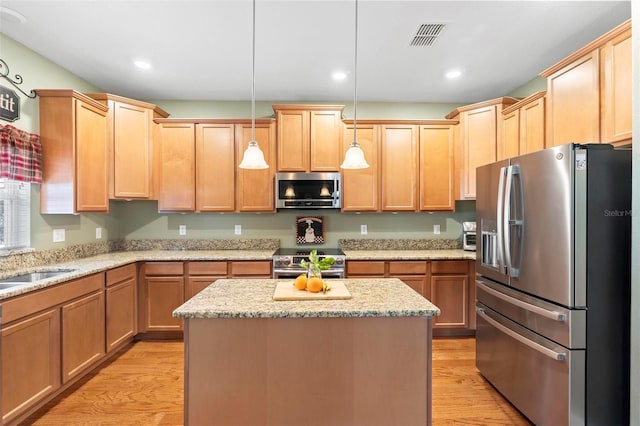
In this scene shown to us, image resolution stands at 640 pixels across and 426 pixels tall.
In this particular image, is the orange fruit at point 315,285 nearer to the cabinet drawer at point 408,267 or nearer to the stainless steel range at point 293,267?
the stainless steel range at point 293,267

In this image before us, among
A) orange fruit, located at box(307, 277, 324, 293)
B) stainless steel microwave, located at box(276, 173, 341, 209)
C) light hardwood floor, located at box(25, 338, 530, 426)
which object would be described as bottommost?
light hardwood floor, located at box(25, 338, 530, 426)

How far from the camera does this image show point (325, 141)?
153 inches

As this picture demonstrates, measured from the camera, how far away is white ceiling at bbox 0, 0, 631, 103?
7.74 ft

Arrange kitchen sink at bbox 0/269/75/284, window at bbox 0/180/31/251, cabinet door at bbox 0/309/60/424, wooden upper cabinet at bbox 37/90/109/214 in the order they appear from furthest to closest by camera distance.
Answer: wooden upper cabinet at bbox 37/90/109/214
window at bbox 0/180/31/251
kitchen sink at bbox 0/269/75/284
cabinet door at bbox 0/309/60/424

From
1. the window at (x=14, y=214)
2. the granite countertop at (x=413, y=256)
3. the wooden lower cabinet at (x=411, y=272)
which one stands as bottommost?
the wooden lower cabinet at (x=411, y=272)

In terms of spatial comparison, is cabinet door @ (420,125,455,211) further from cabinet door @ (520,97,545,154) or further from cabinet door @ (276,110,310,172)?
cabinet door @ (276,110,310,172)

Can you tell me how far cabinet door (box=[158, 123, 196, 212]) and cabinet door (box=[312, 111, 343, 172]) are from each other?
1470mm

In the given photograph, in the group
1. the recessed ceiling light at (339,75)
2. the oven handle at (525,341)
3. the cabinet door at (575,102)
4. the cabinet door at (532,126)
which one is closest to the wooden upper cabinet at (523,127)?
the cabinet door at (532,126)

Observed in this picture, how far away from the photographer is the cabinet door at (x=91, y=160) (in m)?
3.07

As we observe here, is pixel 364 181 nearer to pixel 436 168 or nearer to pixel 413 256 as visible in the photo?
pixel 436 168

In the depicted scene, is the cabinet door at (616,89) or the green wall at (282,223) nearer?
the cabinet door at (616,89)

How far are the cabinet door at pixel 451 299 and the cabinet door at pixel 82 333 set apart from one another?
3371 millimetres

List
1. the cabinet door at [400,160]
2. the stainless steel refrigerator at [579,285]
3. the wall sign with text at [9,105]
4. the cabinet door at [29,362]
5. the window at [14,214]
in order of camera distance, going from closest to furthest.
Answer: the stainless steel refrigerator at [579,285] → the cabinet door at [29,362] → the wall sign with text at [9,105] → the window at [14,214] → the cabinet door at [400,160]

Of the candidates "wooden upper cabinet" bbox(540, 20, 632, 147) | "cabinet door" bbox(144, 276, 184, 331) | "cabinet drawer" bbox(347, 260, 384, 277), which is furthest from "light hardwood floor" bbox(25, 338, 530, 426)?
"wooden upper cabinet" bbox(540, 20, 632, 147)
